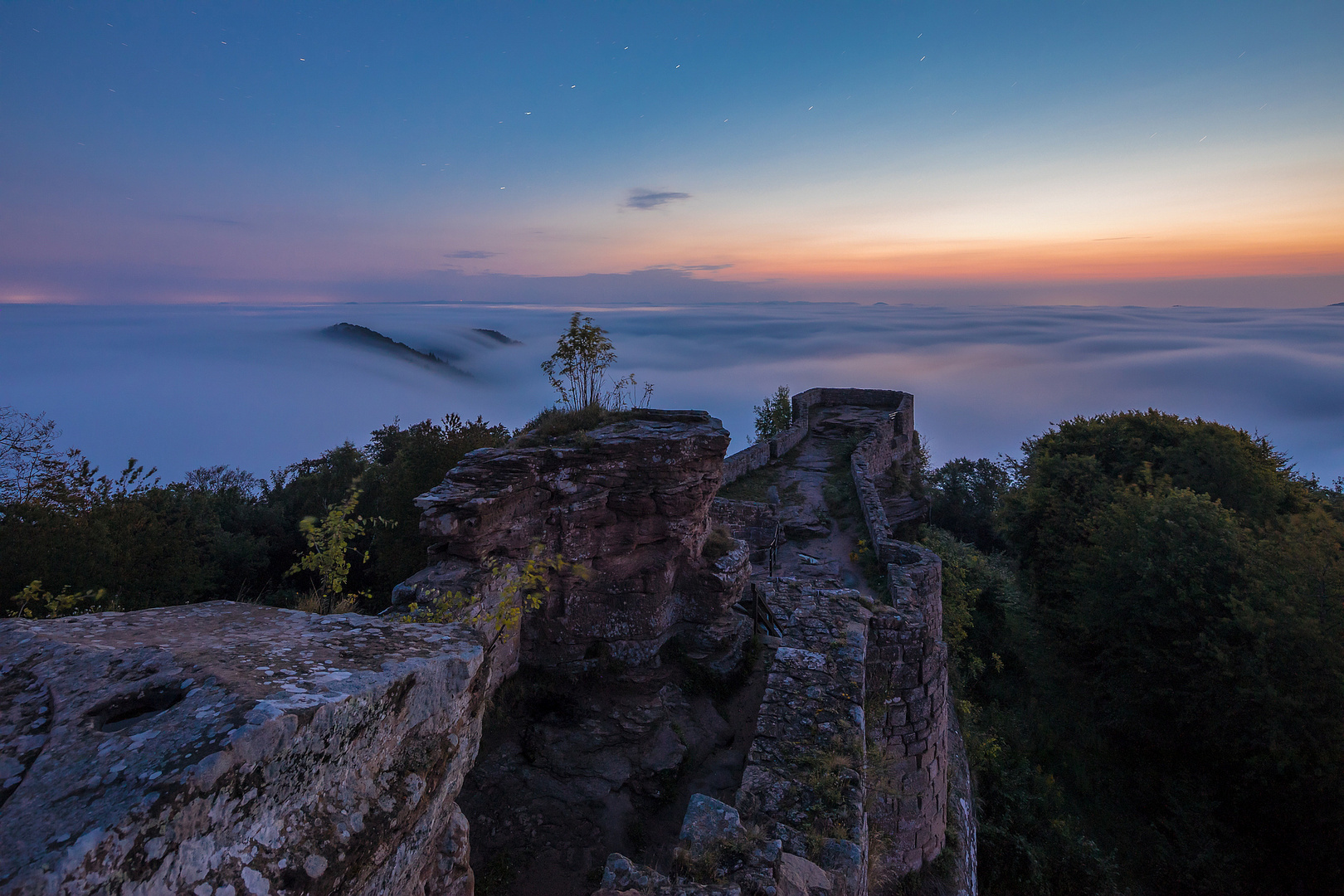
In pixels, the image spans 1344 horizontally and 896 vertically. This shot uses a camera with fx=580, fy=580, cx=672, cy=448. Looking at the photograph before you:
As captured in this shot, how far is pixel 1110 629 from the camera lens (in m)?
18.0

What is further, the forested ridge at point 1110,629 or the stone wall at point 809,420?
the stone wall at point 809,420

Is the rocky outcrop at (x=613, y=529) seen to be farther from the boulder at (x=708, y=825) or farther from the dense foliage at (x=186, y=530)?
the boulder at (x=708, y=825)

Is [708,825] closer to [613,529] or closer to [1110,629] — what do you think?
[613,529]

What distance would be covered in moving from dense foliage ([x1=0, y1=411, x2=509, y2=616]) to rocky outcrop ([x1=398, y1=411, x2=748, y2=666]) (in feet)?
6.15

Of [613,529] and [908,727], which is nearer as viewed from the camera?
[908,727]

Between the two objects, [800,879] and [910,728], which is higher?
[800,879]

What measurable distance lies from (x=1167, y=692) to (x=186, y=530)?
28279 mm

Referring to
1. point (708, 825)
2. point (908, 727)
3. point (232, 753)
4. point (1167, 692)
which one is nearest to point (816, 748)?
point (708, 825)

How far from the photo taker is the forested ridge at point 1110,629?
1294cm

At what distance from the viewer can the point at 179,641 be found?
3270 millimetres

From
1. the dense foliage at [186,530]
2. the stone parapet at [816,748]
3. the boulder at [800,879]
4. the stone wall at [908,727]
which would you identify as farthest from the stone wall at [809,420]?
the boulder at [800,879]

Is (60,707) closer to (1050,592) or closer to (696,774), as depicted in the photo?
(696,774)

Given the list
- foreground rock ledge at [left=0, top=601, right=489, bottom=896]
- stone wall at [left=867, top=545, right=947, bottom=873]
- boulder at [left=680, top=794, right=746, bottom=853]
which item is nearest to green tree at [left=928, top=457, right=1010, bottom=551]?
stone wall at [left=867, top=545, right=947, bottom=873]

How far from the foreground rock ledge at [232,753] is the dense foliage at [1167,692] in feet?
45.3
